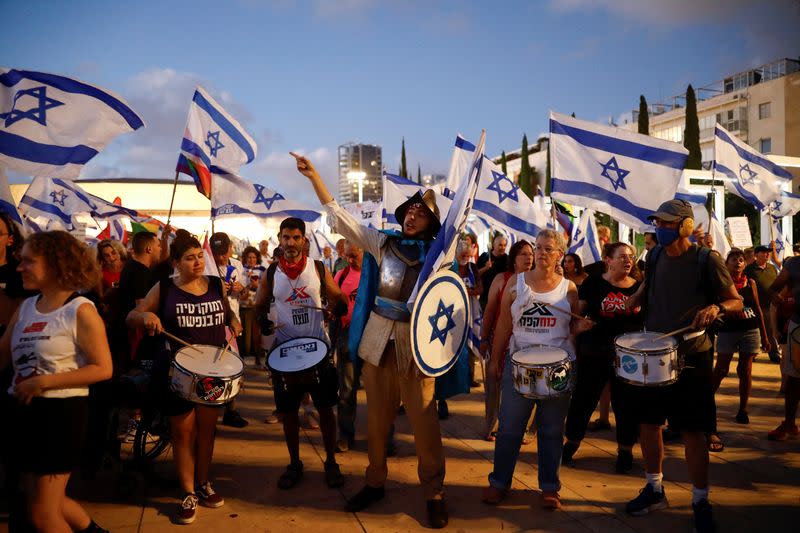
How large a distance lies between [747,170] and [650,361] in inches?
308

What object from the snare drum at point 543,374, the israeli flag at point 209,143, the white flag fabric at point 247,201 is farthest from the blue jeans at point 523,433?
the israeli flag at point 209,143

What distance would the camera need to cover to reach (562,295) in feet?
14.7

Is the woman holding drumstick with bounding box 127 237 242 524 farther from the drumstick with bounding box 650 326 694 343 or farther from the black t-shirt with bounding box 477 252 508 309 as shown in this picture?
the black t-shirt with bounding box 477 252 508 309

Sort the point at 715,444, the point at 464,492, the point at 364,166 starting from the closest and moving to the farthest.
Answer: the point at 464,492
the point at 715,444
the point at 364,166

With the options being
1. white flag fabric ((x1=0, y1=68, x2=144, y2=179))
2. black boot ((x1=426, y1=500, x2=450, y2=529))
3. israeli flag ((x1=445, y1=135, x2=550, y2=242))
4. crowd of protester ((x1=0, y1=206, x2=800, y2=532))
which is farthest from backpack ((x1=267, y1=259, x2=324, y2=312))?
israeli flag ((x1=445, y1=135, x2=550, y2=242))

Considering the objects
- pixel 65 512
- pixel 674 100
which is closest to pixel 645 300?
pixel 65 512

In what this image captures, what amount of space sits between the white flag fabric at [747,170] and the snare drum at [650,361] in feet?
22.2

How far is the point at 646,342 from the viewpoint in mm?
3949

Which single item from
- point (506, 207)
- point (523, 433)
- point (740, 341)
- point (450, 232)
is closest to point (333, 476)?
point (523, 433)

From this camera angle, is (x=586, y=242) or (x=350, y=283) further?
(x=586, y=242)

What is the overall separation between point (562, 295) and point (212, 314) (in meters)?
2.67

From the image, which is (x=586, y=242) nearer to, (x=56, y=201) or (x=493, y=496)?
(x=493, y=496)

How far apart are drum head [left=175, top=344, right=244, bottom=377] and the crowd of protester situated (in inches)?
5.1

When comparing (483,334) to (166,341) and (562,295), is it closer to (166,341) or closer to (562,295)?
(562,295)
